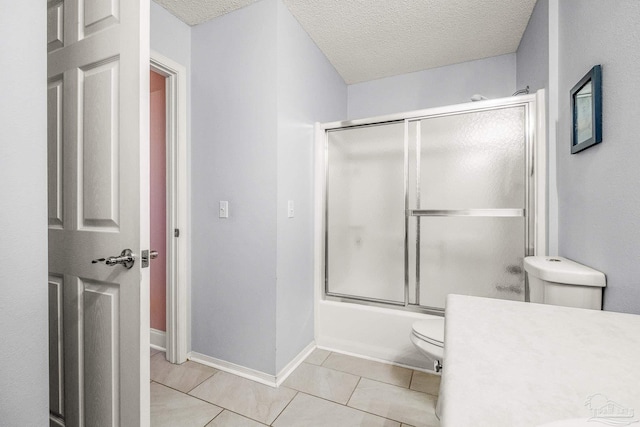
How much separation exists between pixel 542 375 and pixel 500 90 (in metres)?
2.76

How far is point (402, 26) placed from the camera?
206 centimetres

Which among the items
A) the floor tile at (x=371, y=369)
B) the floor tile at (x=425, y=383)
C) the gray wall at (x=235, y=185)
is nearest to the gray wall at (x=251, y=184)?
the gray wall at (x=235, y=185)

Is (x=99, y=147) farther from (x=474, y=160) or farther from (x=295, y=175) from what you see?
(x=474, y=160)

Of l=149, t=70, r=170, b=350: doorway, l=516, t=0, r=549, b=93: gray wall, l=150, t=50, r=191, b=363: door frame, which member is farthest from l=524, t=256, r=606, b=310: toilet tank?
l=149, t=70, r=170, b=350: doorway

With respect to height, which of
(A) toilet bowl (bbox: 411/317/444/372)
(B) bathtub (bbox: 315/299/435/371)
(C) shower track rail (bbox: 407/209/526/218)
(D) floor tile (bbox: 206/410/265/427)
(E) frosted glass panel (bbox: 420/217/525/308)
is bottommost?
(D) floor tile (bbox: 206/410/265/427)

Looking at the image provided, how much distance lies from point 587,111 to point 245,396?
7.20ft

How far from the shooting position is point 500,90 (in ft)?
8.22

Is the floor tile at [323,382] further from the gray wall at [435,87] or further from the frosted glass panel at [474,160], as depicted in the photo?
the gray wall at [435,87]

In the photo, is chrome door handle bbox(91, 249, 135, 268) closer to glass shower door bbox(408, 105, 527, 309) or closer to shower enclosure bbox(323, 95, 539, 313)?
shower enclosure bbox(323, 95, 539, 313)

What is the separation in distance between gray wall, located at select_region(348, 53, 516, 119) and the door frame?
5.66ft

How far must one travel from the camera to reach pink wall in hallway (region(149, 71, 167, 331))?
222 cm

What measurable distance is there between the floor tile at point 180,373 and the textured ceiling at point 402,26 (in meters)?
2.42

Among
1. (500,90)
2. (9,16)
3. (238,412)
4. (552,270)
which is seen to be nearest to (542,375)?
(552,270)

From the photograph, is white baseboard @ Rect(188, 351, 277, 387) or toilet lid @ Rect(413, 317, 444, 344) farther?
white baseboard @ Rect(188, 351, 277, 387)
